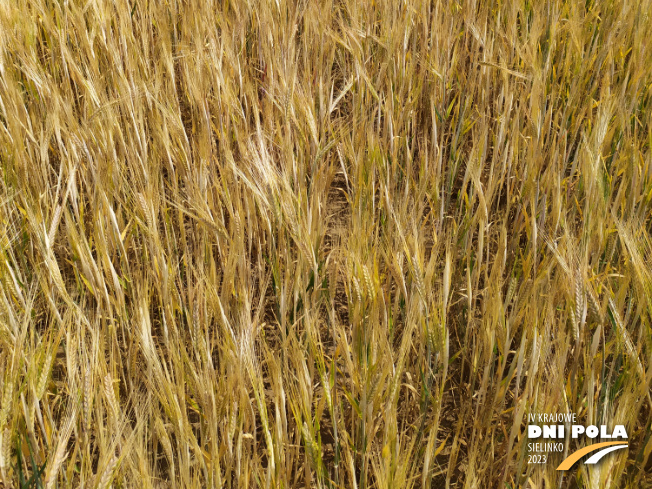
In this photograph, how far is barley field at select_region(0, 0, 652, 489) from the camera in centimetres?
84

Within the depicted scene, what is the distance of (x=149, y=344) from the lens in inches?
33.4

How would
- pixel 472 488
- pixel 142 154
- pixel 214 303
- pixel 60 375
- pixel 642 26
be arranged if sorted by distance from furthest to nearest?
pixel 642 26 < pixel 142 154 < pixel 60 375 < pixel 214 303 < pixel 472 488

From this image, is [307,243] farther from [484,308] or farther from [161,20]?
[161,20]

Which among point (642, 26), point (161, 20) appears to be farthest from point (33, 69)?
point (642, 26)

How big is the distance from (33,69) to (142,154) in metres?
0.37

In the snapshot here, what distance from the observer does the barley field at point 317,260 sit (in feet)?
2.74

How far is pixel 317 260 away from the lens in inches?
44.8

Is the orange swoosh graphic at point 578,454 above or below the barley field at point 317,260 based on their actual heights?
below

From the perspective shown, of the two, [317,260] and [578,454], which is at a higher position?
[317,260]

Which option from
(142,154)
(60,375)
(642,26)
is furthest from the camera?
(642,26)

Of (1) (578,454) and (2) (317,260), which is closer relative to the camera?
(1) (578,454)

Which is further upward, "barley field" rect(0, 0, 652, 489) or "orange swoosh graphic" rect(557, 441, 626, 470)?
"barley field" rect(0, 0, 652, 489)

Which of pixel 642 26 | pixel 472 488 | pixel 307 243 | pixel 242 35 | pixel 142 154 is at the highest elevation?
pixel 242 35

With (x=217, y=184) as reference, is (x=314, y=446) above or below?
below
